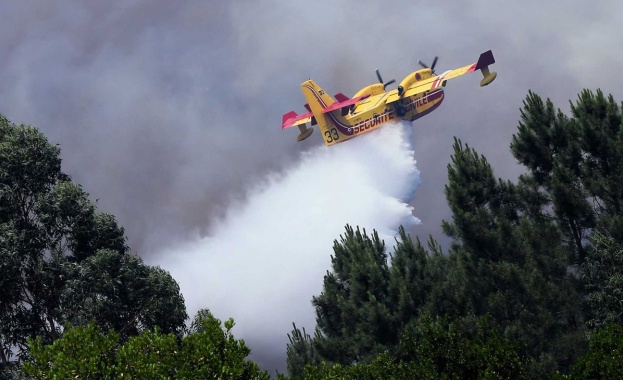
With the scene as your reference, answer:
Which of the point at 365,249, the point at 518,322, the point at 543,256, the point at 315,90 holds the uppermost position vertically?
the point at 315,90

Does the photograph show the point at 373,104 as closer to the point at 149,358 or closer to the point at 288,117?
the point at 288,117

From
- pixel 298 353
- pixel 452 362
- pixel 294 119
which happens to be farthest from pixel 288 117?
pixel 452 362

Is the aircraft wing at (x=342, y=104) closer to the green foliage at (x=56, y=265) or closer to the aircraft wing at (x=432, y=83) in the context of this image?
the aircraft wing at (x=432, y=83)

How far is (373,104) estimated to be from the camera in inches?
3770

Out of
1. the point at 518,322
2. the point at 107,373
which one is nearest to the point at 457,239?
the point at 518,322

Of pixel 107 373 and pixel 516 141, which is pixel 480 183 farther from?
pixel 107 373

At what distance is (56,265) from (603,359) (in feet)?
89.1

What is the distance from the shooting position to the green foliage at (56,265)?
47469 mm

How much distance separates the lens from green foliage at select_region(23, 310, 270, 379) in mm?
30016

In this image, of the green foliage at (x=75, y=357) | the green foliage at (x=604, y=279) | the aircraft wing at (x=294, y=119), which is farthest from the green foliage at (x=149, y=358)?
the aircraft wing at (x=294, y=119)

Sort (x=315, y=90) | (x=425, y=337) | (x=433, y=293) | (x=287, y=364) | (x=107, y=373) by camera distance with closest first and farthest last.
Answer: (x=107, y=373) < (x=425, y=337) < (x=433, y=293) < (x=287, y=364) < (x=315, y=90)

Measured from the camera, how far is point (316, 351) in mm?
57062

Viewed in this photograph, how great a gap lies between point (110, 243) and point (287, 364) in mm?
16656

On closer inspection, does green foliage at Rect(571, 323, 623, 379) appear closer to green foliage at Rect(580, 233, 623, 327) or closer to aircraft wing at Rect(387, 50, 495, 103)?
green foliage at Rect(580, 233, 623, 327)
